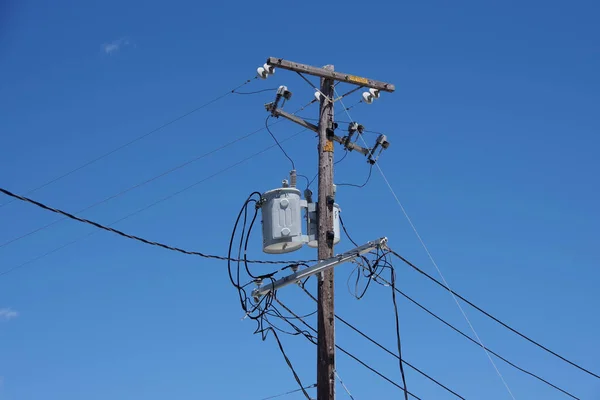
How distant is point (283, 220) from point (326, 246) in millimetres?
743

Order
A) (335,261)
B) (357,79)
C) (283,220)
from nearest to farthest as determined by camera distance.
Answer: (335,261) → (283,220) → (357,79)

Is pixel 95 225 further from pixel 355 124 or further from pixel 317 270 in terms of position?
pixel 355 124

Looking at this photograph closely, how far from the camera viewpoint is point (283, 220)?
12984mm

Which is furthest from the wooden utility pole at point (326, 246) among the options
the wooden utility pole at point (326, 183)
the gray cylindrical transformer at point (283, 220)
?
the gray cylindrical transformer at point (283, 220)

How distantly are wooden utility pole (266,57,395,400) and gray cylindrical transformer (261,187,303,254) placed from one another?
35 centimetres

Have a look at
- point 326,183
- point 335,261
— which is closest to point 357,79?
point 326,183

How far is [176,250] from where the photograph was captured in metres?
Answer: 13.2

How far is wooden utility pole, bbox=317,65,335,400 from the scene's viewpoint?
40.3 ft

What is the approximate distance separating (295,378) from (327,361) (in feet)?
3.35

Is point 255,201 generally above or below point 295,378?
above

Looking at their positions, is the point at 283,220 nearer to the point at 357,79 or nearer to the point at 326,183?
the point at 326,183

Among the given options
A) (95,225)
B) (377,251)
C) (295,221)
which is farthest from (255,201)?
(95,225)

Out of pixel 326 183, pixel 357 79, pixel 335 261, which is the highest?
pixel 357 79

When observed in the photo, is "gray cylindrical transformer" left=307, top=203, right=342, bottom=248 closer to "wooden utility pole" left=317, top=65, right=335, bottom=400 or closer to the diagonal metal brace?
"wooden utility pole" left=317, top=65, right=335, bottom=400
